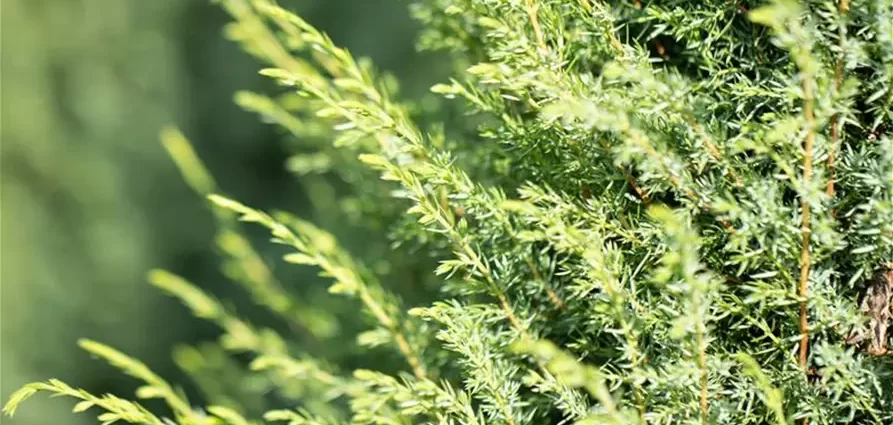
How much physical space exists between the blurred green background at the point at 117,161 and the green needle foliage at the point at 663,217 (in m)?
0.83

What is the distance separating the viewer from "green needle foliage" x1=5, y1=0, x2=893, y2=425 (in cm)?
31

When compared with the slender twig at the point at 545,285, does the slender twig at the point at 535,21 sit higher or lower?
higher

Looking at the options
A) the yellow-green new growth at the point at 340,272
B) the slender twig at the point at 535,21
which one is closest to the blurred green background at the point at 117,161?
the yellow-green new growth at the point at 340,272

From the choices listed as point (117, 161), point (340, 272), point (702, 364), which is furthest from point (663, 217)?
point (117, 161)

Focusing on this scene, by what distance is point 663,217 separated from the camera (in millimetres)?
297

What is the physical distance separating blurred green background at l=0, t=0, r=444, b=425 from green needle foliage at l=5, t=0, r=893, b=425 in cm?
83

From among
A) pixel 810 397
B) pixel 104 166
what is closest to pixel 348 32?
pixel 104 166

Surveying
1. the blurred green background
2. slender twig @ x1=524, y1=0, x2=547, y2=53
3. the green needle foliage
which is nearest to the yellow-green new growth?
the green needle foliage

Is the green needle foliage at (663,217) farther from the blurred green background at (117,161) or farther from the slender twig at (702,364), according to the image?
the blurred green background at (117,161)

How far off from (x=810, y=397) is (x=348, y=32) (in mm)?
1108

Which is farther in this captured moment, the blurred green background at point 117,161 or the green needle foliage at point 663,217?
the blurred green background at point 117,161

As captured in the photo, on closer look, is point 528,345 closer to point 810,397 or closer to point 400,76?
point 810,397

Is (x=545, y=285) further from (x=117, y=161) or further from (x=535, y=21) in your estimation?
(x=117, y=161)

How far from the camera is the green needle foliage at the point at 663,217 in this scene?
0.31 meters
